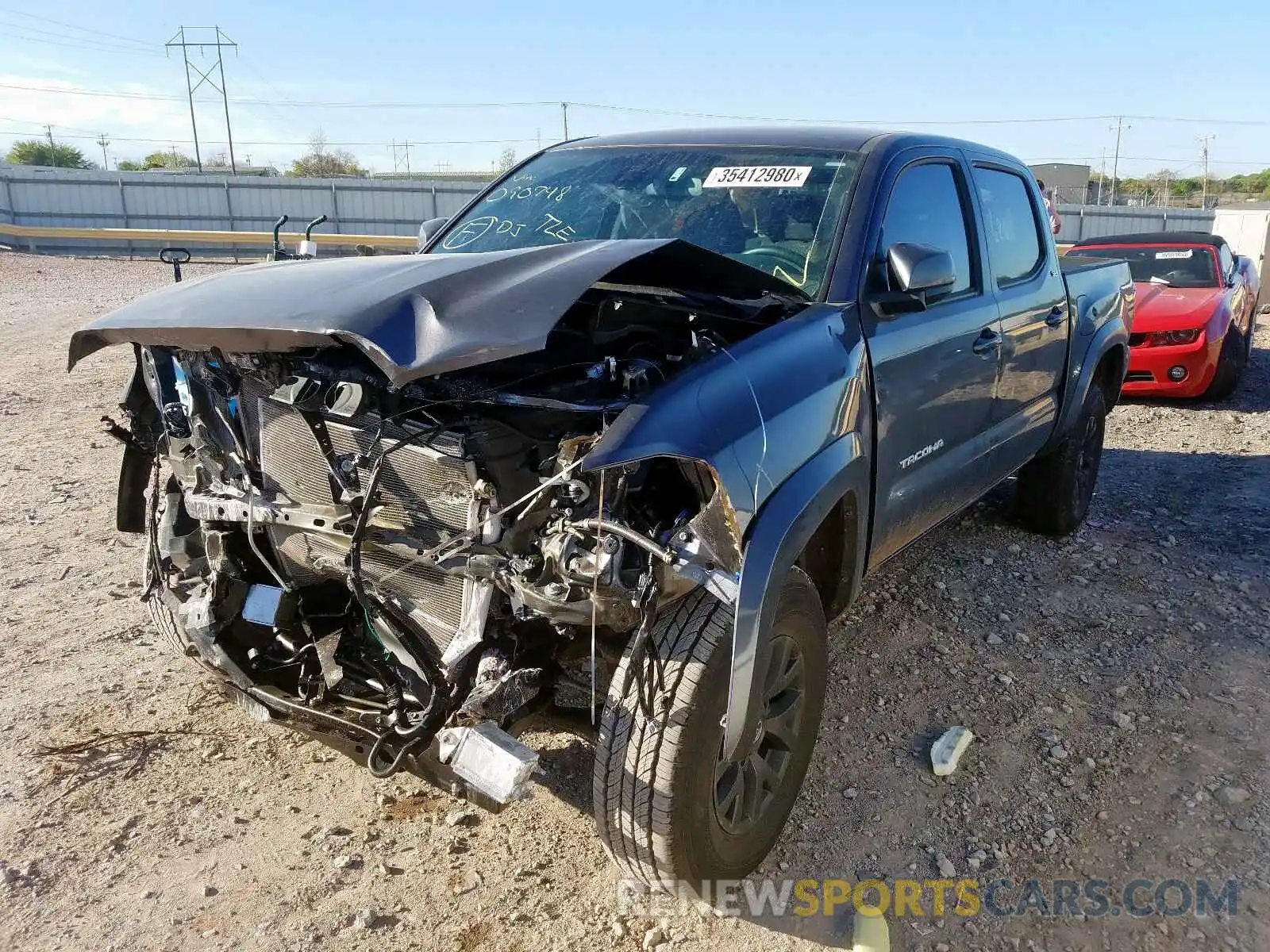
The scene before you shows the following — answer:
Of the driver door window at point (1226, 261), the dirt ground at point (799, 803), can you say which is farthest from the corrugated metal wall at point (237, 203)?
the dirt ground at point (799, 803)

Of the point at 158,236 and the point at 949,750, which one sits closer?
the point at 949,750

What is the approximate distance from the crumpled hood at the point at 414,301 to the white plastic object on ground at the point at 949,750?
5.26ft

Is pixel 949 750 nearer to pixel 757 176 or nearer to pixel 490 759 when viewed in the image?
pixel 490 759

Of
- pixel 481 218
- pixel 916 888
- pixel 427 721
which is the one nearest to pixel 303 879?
pixel 427 721

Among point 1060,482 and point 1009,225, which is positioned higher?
point 1009,225

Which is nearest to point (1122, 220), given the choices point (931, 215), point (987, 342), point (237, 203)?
point (237, 203)

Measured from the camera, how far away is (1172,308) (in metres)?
9.17

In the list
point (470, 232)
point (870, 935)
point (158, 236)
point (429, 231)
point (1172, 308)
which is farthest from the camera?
point (158, 236)

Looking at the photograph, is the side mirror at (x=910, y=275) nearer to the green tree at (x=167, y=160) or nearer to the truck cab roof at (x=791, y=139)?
the truck cab roof at (x=791, y=139)

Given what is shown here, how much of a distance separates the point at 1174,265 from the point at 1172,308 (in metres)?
1.36

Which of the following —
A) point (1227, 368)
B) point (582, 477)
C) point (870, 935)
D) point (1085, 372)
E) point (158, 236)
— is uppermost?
point (158, 236)

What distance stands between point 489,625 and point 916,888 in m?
1.43

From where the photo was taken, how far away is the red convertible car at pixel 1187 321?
8.97m

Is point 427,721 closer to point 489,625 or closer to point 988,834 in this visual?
point 489,625
